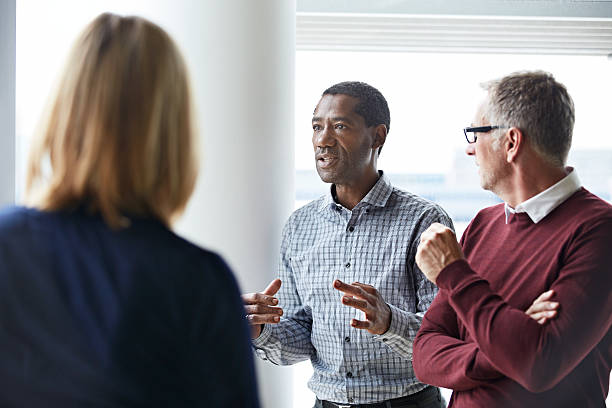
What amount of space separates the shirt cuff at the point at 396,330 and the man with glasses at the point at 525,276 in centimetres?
17

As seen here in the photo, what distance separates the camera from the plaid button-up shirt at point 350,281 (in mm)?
1768

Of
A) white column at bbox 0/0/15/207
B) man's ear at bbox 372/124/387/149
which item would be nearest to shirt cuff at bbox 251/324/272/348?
man's ear at bbox 372/124/387/149

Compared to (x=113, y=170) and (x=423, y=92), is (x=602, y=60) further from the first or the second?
(x=113, y=170)

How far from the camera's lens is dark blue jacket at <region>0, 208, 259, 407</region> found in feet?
2.35

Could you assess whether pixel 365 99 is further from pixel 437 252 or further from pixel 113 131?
pixel 113 131

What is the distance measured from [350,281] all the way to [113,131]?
48.2 inches

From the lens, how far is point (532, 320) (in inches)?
46.6

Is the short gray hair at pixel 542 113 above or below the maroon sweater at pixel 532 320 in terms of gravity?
above

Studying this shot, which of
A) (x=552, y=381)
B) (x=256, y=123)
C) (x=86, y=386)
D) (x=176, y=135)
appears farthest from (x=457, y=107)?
(x=86, y=386)

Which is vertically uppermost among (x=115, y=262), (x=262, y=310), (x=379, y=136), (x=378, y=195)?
(x=379, y=136)

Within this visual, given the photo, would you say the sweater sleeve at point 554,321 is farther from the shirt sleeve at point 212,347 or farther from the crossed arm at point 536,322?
the shirt sleeve at point 212,347

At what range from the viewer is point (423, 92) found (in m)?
2.77

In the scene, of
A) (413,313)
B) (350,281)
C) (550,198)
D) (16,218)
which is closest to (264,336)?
(350,281)

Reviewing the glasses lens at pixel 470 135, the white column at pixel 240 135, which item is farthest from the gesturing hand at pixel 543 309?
the white column at pixel 240 135
